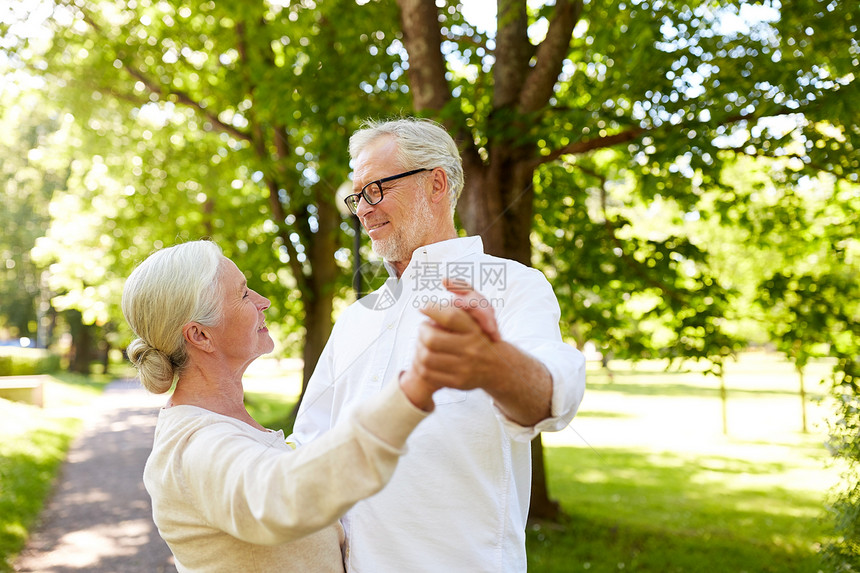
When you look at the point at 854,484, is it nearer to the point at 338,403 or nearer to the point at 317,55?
the point at 338,403

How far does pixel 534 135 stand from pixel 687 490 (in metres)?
8.24

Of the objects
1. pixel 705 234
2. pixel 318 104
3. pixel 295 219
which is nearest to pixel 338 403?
pixel 318 104

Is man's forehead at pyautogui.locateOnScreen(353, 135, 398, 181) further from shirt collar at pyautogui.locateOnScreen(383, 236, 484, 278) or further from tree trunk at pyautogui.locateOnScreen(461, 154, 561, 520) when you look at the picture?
tree trunk at pyautogui.locateOnScreen(461, 154, 561, 520)

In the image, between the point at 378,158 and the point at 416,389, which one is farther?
the point at 378,158

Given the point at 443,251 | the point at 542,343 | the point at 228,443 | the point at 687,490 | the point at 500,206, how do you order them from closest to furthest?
the point at 228,443
the point at 542,343
the point at 443,251
the point at 500,206
the point at 687,490

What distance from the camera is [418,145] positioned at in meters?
2.23

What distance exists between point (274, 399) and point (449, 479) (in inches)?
964

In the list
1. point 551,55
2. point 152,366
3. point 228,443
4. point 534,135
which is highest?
point 551,55

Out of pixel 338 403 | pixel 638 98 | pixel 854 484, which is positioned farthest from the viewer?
pixel 638 98

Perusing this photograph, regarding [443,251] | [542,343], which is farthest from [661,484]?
[542,343]

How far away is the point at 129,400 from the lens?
72.6 ft

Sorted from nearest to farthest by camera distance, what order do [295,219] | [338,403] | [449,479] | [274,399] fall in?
[449,479], [338,403], [295,219], [274,399]

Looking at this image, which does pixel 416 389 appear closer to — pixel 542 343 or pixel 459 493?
pixel 542 343

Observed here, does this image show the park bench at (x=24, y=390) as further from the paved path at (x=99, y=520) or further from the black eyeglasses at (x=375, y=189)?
the black eyeglasses at (x=375, y=189)
